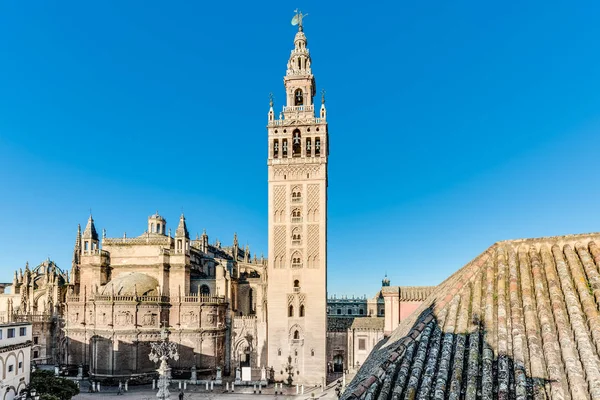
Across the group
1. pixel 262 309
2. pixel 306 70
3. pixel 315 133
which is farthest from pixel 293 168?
pixel 262 309

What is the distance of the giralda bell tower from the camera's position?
144ft

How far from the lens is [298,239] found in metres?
45.7

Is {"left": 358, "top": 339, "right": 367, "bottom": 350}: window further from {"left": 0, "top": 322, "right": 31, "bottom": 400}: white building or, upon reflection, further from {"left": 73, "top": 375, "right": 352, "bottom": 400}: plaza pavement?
{"left": 0, "top": 322, "right": 31, "bottom": 400}: white building

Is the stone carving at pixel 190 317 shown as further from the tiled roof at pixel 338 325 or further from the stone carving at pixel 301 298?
the tiled roof at pixel 338 325

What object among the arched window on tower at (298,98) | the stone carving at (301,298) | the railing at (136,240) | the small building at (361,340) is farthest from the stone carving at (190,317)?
the arched window on tower at (298,98)

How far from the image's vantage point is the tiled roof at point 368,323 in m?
51.3

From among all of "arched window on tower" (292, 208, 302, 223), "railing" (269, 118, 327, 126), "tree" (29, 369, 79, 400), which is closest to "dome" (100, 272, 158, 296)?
"tree" (29, 369, 79, 400)

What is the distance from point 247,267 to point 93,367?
72.3 feet

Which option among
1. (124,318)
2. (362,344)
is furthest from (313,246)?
(124,318)

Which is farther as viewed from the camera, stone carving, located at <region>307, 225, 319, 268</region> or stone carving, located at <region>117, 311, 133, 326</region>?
stone carving, located at <region>117, 311, 133, 326</region>

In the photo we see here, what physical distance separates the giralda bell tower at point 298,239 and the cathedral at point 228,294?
0.33 ft

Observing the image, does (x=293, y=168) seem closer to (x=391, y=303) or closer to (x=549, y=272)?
(x=391, y=303)

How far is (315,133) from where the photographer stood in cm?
4625

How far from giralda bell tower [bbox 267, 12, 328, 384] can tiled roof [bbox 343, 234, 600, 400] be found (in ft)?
115
